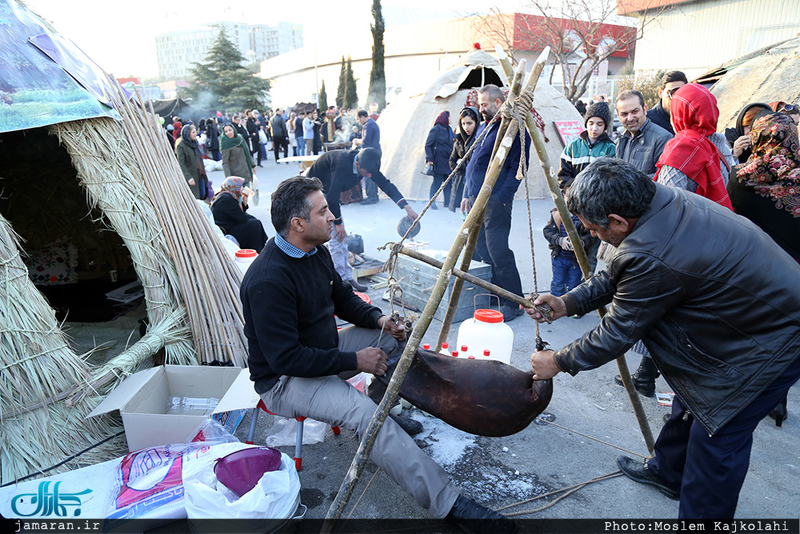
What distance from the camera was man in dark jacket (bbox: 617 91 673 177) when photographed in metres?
3.83

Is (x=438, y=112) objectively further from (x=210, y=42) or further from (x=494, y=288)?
(x=210, y=42)

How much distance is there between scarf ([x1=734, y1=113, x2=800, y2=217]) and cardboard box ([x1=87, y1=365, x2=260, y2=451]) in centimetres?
385

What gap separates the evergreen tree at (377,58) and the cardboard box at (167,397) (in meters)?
25.9

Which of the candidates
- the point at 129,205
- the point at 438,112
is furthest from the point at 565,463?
the point at 438,112

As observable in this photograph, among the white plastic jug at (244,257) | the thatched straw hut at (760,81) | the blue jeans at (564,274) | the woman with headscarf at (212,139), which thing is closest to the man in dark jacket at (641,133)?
the blue jeans at (564,274)

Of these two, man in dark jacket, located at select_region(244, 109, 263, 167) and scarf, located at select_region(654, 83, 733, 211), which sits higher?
scarf, located at select_region(654, 83, 733, 211)

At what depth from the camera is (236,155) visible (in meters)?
9.95

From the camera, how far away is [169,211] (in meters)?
3.66

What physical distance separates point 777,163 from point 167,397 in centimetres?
463

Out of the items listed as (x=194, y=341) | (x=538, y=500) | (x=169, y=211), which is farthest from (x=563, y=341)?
(x=169, y=211)

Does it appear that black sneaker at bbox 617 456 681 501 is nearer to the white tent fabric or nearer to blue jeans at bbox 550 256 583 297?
blue jeans at bbox 550 256 583 297

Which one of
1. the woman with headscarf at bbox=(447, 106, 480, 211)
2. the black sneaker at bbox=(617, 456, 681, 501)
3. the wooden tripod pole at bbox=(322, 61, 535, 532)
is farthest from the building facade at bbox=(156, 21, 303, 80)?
the black sneaker at bbox=(617, 456, 681, 501)

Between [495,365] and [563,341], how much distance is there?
82.9 inches

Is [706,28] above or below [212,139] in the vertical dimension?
above
